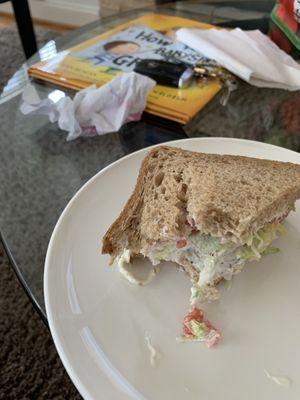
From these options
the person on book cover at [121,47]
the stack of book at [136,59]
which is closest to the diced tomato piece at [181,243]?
the stack of book at [136,59]

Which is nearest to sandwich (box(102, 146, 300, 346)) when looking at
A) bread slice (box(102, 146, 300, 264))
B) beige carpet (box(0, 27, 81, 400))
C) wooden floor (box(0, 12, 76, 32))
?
bread slice (box(102, 146, 300, 264))

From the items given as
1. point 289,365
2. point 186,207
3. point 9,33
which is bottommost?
point 9,33

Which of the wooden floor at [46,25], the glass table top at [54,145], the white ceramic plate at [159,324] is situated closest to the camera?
the white ceramic plate at [159,324]

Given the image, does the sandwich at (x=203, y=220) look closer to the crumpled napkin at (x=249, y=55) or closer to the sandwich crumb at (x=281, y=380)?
the sandwich crumb at (x=281, y=380)

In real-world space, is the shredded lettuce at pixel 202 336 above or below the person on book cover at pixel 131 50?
below

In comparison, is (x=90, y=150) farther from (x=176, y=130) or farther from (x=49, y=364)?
(x=49, y=364)

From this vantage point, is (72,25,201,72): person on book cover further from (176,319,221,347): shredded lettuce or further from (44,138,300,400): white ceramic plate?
(176,319,221,347): shredded lettuce

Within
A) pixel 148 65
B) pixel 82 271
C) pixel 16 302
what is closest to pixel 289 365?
pixel 82 271
